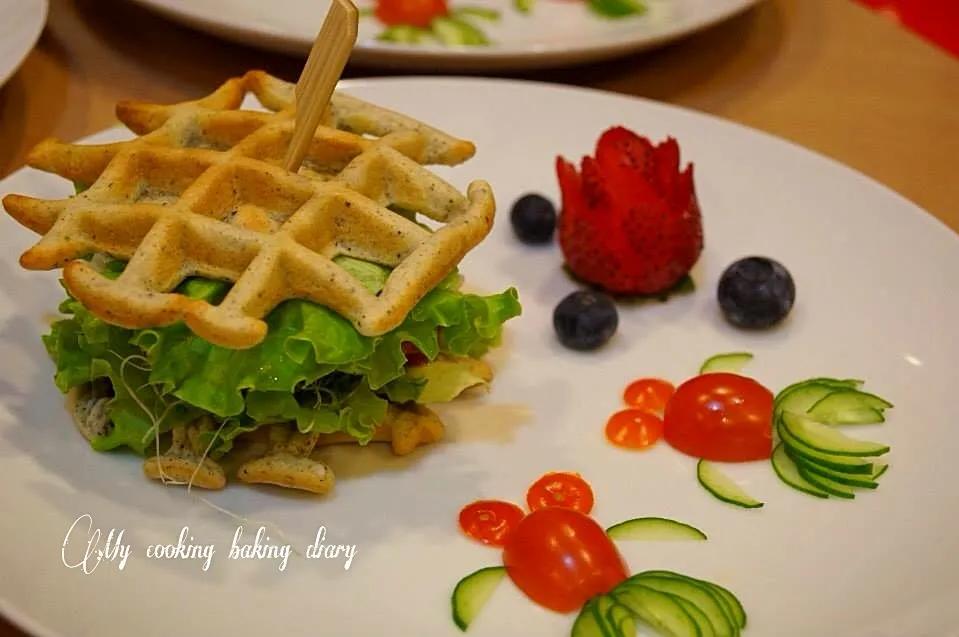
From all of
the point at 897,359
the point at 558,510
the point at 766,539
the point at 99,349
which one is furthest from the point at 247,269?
the point at 897,359

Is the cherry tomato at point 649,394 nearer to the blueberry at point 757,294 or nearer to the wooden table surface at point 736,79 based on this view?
the blueberry at point 757,294

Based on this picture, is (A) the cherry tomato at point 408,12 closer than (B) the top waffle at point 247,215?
No

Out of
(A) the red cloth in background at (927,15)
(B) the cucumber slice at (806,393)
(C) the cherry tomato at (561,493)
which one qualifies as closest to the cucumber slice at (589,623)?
(C) the cherry tomato at (561,493)

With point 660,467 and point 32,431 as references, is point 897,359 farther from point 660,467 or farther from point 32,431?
point 32,431

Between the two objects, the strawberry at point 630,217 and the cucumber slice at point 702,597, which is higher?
the strawberry at point 630,217

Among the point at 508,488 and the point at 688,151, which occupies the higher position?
the point at 688,151

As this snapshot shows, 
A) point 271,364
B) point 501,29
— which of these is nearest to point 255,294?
point 271,364

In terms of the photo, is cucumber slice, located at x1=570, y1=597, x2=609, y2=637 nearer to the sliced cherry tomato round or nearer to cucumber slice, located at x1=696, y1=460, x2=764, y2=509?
the sliced cherry tomato round
